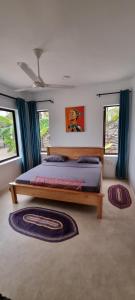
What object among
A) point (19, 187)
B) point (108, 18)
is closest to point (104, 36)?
point (108, 18)

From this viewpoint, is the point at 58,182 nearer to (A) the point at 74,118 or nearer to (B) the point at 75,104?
(A) the point at 74,118

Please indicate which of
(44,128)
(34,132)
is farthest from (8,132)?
(44,128)

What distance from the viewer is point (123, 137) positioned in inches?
145

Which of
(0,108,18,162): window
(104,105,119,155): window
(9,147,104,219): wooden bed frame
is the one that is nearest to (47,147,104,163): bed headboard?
(104,105,119,155): window

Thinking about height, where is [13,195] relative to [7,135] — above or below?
below

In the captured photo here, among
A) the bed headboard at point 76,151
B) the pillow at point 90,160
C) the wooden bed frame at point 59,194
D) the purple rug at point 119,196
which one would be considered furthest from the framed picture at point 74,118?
the wooden bed frame at point 59,194

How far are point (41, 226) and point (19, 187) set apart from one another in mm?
900

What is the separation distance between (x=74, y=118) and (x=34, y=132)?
1310 mm

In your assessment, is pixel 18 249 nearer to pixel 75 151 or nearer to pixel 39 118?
pixel 75 151

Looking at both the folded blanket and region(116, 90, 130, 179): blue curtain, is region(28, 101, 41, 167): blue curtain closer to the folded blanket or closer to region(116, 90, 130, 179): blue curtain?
the folded blanket

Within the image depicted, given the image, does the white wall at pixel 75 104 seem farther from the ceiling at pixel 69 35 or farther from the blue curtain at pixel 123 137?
the ceiling at pixel 69 35

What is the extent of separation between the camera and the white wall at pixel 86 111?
383cm

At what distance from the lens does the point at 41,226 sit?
7.06 feet

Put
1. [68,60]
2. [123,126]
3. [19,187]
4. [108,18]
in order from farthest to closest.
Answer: [123,126]
[19,187]
[68,60]
[108,18]
